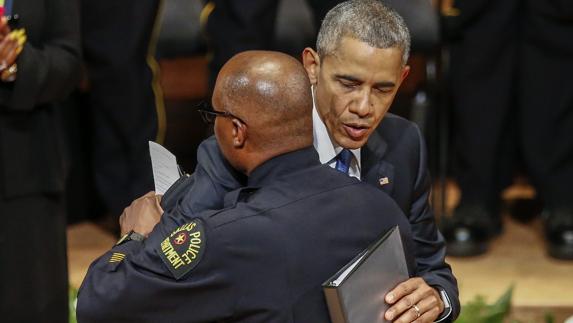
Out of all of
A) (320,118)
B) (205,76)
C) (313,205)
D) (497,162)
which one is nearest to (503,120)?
(497,162)

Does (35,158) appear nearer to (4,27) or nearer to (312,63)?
(4,27)

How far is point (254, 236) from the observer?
186 cm

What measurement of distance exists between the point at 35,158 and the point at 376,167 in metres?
1.04

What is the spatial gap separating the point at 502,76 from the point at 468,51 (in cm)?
15

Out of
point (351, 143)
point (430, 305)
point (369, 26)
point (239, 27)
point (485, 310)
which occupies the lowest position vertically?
point (485, 310)

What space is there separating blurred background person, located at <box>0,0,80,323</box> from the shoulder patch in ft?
3.74

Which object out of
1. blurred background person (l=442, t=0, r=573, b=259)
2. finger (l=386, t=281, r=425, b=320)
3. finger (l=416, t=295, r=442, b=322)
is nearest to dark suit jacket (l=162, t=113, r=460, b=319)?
finger (l=416, t=295, r=442, b=322)

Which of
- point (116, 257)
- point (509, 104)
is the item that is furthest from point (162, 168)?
point (509, 104)

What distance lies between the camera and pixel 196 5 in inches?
166

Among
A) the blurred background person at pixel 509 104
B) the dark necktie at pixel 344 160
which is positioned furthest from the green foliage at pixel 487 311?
the dark necktie at pixel 344 160

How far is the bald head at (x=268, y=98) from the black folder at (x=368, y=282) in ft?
0.75

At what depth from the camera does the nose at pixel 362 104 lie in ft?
7.17

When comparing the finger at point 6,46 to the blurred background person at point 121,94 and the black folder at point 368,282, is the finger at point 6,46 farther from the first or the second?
the black folder at point 368,282

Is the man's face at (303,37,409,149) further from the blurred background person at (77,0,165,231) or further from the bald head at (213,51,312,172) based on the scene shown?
the blurred background person at (77,0,165,231)
